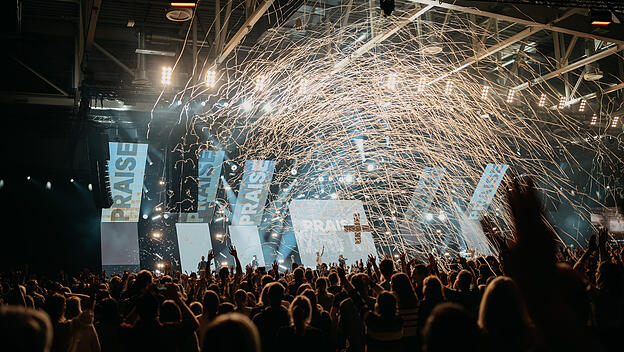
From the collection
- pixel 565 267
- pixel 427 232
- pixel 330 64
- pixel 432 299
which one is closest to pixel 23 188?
pixel 330 64

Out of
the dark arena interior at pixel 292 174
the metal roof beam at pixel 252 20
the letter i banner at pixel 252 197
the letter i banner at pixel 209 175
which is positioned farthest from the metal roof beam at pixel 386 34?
the letter i banner at pixel 252 197

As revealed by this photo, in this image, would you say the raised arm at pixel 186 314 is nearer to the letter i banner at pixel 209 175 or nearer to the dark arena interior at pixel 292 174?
the dark arena interior at pixel 292 174

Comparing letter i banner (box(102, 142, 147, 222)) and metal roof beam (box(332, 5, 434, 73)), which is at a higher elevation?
metal roof beam (box(332, 5, 434, 73))

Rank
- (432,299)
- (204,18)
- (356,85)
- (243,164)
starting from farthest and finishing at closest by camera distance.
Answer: (243,164) → (204,18) → (356,85) → (432,299)

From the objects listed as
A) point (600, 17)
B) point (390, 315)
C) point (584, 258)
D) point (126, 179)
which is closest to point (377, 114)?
point (600, 17)

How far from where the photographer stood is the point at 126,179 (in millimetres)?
13602

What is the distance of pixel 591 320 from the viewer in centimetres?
271

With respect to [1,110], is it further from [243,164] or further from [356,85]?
[356,85]

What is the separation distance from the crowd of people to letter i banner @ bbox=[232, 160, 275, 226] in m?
10.5

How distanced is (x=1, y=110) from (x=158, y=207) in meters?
5.81

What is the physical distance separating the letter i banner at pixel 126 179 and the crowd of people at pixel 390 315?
7.98m

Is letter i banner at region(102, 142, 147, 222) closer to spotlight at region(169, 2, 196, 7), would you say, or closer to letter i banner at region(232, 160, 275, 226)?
letter i banner at region(232, 160, 275, 226)

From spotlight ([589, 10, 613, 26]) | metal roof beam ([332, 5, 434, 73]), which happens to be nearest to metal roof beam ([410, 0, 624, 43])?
metal roof beam ([332, 5, 434, 73])

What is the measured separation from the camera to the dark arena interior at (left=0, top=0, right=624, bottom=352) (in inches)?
106
